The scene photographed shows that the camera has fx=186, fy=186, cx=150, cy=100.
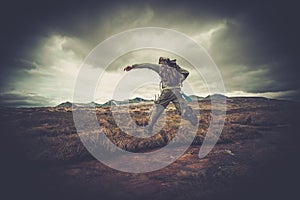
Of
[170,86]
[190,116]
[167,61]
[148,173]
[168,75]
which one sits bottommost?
[148,173]

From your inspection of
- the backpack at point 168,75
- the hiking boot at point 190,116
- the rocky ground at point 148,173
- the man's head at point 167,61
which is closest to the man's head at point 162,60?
the man's head at point 167,61

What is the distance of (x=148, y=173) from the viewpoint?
3855 millimetres

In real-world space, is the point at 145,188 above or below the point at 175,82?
below

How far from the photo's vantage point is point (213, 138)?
605 centimetres

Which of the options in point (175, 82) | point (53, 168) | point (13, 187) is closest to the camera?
point (13, 187)

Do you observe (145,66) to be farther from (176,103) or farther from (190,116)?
(190,116)

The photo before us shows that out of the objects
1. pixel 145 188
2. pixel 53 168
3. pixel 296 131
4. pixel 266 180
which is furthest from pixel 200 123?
pixel 53 168

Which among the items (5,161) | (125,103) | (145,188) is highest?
(125,103)

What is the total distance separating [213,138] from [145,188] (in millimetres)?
3546

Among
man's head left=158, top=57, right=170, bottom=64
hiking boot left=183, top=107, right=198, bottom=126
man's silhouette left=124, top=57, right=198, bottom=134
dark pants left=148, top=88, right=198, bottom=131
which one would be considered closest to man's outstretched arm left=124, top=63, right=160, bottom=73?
man's silhouette left=124, top=57, right=198, bottom=134

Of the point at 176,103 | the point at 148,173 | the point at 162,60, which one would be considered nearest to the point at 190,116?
the point at 176,103

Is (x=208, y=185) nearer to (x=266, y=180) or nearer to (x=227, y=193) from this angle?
(x=227, y=193)

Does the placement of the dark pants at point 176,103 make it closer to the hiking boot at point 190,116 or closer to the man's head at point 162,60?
the hiking boot at point 190,116

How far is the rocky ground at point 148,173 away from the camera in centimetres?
304
